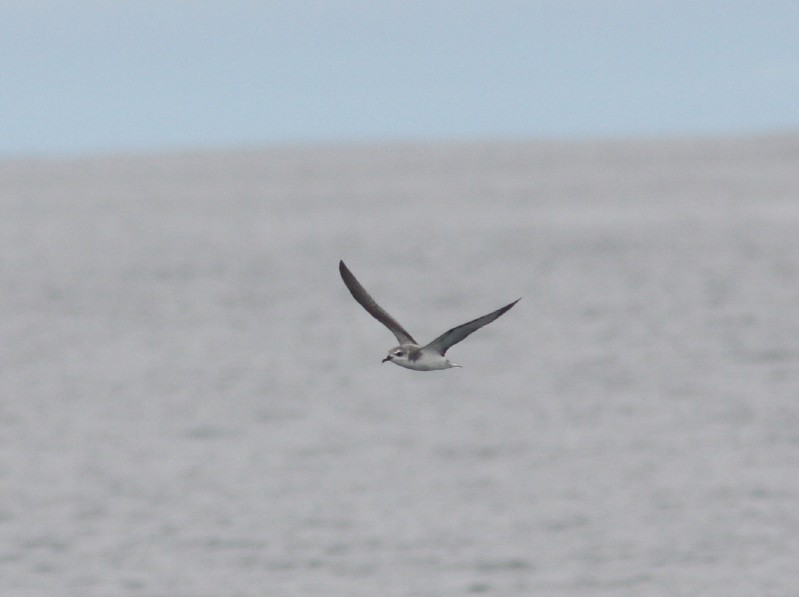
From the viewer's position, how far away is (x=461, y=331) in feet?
36.4

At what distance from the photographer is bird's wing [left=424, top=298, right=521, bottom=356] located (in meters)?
10.9

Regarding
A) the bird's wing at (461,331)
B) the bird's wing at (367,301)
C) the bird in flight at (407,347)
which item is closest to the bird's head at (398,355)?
the bird in flight at (407,347)

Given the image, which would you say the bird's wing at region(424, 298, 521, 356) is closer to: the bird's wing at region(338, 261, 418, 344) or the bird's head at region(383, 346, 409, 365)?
the bird's head at region(383, 346, 409, 365)

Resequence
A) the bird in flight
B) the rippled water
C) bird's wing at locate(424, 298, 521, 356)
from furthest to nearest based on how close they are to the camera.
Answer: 1. the rippled water
2. the bird in flight
3. bird's wing at locate(424, 298, 521, 356)

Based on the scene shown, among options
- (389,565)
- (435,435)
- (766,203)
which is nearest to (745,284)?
(435,435)

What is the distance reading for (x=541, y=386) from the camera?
5288 cm

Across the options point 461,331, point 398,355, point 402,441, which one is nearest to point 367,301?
point 398,355

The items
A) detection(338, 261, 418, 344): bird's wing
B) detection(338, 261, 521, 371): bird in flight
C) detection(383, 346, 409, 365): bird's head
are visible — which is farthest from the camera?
detection(383, 346, 409, 365): bird's head

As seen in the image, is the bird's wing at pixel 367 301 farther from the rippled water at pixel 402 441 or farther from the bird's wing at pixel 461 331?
the rippled water at pixel 402 441

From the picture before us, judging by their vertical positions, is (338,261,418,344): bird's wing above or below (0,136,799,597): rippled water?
above

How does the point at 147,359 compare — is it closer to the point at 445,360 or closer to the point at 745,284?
the point at 745,284

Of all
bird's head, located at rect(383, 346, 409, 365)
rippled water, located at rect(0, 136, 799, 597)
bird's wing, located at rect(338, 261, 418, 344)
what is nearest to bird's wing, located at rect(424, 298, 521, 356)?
bird's head, located at rect(383, 346, 409, 365)

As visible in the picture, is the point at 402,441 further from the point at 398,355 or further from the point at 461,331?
the point at 461,331

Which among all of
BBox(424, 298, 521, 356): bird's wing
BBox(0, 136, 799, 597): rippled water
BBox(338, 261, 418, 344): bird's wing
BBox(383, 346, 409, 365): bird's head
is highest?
BBox(338, 261, 418, 344): bird's wing
